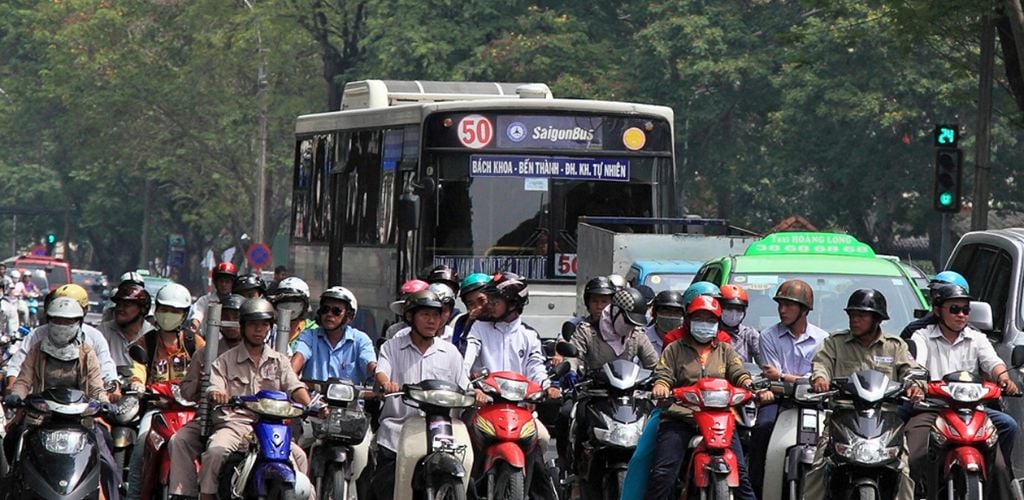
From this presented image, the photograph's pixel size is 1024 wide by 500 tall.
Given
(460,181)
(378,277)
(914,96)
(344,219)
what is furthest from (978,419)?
(914,96)

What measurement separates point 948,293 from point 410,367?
2928 millimetres

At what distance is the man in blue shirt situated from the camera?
11133 millimetres

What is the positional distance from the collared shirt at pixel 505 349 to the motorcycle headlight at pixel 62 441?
2.28m

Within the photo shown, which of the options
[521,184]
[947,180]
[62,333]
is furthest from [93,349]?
[947,180]

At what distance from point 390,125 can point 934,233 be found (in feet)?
63.0

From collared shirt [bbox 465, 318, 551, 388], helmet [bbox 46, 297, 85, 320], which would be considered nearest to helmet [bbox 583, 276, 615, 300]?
collared shirt [bbox 465, 318, 551, 388]

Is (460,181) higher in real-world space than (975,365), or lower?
higher

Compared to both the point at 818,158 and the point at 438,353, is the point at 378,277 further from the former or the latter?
the point at 818,158

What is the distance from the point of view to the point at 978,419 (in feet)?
32.9

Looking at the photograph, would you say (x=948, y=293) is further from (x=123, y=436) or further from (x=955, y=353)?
(x=123, y=436)

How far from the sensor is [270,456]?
9070 millimetres

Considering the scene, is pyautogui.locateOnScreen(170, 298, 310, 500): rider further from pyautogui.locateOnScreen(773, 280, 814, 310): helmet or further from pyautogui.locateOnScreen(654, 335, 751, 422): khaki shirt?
pyautogui.locateOnScreen(773, 280, 814, 310): helmet

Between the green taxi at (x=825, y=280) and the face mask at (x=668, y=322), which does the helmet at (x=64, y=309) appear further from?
the green taxi at (x=825, y=280)

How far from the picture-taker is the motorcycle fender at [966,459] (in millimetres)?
9875
